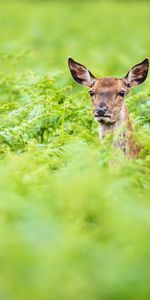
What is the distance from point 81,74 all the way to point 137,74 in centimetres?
51

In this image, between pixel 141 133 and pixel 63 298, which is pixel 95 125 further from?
pixel 63 298

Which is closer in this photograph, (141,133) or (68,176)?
(68,176)

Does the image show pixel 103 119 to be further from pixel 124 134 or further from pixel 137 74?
pixel 137 74

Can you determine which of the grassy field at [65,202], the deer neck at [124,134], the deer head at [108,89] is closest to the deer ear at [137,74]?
the deer head at [108,89]

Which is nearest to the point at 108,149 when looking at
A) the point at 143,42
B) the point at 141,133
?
the point at 141,133

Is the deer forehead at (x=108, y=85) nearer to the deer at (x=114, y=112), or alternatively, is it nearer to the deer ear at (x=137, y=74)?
the deer at (x=114, y=112)

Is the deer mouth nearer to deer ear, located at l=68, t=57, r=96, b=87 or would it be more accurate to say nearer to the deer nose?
the deer nose

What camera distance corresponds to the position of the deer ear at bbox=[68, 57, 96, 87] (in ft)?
30.5

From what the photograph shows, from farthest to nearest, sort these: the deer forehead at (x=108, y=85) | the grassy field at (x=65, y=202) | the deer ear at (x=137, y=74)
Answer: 1. the deer ear at (x=137, y=74)
2. the deer forehead at (x=108, y=85)
3. the grassy field at (x=65, y=202)

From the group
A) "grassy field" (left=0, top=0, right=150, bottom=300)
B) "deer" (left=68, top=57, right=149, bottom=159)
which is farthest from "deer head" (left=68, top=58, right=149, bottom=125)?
"grassy field" (left=0, top=0, right=150, bottom=300)

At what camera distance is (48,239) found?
5.37m

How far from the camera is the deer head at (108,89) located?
8578 mm

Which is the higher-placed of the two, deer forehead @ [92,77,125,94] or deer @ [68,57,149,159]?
deer forehead @ [92,77,125,94]

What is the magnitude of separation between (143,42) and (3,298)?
64.9ft
